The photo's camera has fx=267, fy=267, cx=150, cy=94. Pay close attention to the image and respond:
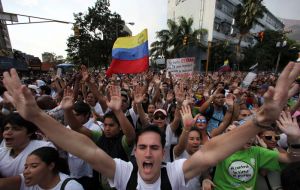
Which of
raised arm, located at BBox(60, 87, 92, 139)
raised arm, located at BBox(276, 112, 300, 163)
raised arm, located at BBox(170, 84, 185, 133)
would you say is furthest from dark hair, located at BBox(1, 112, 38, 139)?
raised arm, located at BBox(276, 112, 300, 163)

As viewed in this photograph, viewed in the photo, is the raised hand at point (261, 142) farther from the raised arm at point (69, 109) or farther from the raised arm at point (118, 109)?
the raised arm at point (69, 109)

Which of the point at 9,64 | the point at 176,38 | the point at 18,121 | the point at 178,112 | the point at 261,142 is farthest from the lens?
the point at 176,38

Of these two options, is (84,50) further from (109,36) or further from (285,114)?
(285,114)

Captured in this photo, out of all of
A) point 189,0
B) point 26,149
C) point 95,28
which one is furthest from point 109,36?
point 26,149

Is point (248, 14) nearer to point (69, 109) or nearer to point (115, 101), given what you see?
point (115, 101)

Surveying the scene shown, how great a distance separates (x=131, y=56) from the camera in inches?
302

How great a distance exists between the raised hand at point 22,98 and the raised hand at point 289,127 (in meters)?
2.31

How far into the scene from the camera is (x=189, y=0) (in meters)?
51.1

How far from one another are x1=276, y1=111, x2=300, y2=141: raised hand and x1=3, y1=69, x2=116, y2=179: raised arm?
1745mm

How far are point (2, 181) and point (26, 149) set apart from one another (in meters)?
0.51

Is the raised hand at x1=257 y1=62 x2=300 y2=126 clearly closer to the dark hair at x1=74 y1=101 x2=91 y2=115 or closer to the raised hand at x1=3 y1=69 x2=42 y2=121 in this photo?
the raised hand at x1=3 y1=69 x2=42 y2=121

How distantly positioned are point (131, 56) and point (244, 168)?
17.2 feet

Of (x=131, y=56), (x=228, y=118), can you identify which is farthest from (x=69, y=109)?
(x=131, y=56)

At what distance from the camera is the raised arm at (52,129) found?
191 cm
